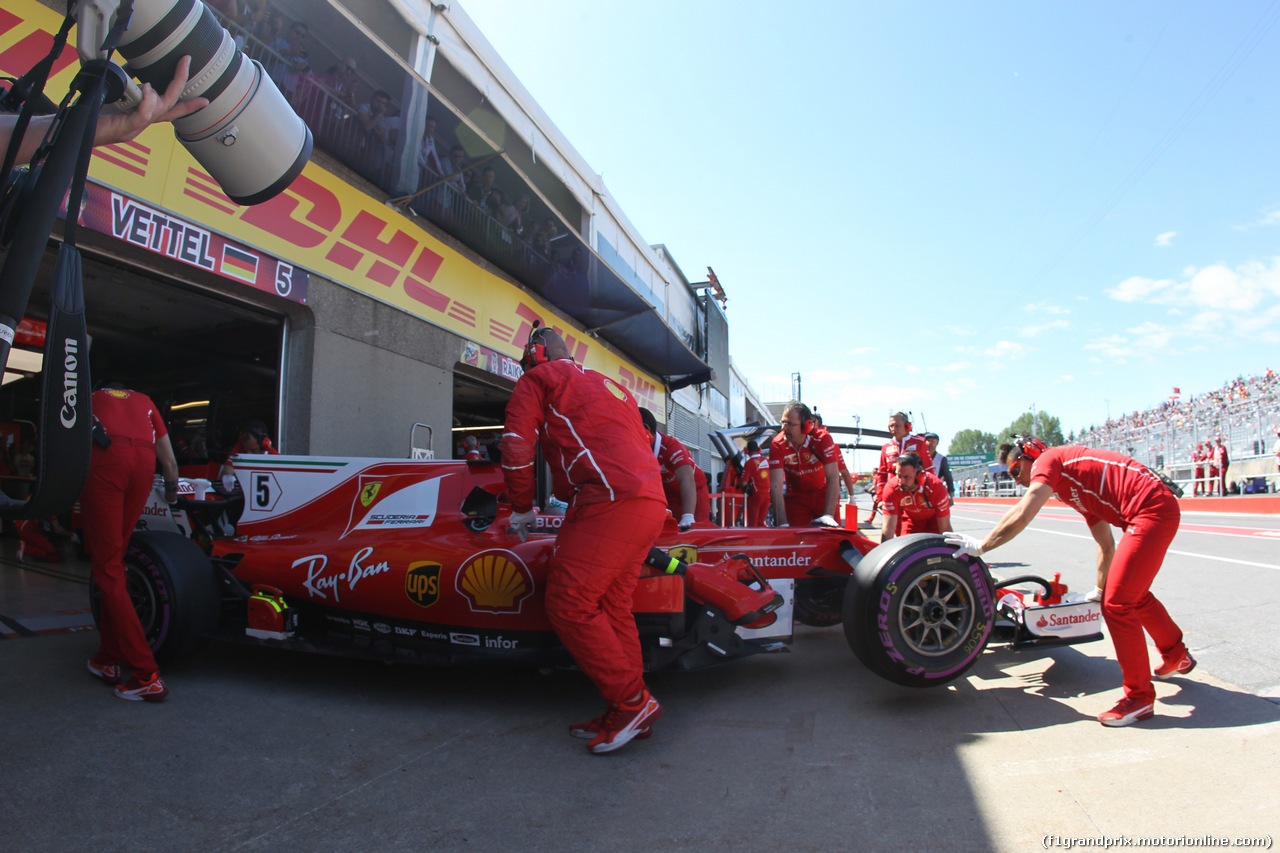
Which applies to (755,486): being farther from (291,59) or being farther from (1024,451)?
(291,59)

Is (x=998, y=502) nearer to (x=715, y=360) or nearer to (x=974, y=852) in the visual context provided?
(x=715, y=360)

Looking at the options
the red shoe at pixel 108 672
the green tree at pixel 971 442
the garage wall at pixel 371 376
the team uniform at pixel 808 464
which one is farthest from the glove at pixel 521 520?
the green tree at pixel 971 442

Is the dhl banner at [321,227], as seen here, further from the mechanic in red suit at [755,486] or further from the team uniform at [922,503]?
the team uniform at [922,503]

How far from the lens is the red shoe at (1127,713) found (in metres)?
2.77

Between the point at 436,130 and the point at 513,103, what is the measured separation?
10.4 feet

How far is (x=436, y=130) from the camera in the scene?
8.83 m

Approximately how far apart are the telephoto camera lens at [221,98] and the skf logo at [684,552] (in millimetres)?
2231

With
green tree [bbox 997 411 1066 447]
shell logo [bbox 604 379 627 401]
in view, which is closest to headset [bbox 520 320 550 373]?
shell logo [bbox 604 379 627 401]

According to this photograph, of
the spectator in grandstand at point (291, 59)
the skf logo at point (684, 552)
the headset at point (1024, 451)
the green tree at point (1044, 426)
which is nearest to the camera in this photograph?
the skf logo at point (684, 552)

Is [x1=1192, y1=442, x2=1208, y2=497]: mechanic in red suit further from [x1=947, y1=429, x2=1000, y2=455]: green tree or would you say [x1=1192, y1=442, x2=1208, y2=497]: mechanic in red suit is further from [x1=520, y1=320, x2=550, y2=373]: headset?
[x1=947, y1=429, x2=1000, y2=455]: green tree

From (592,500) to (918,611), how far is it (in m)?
1.57

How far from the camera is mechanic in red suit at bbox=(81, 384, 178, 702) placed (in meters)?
3.17

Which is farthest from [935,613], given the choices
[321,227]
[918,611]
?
[321,227]

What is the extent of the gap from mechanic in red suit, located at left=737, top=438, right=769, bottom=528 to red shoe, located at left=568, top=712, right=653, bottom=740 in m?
5.56
